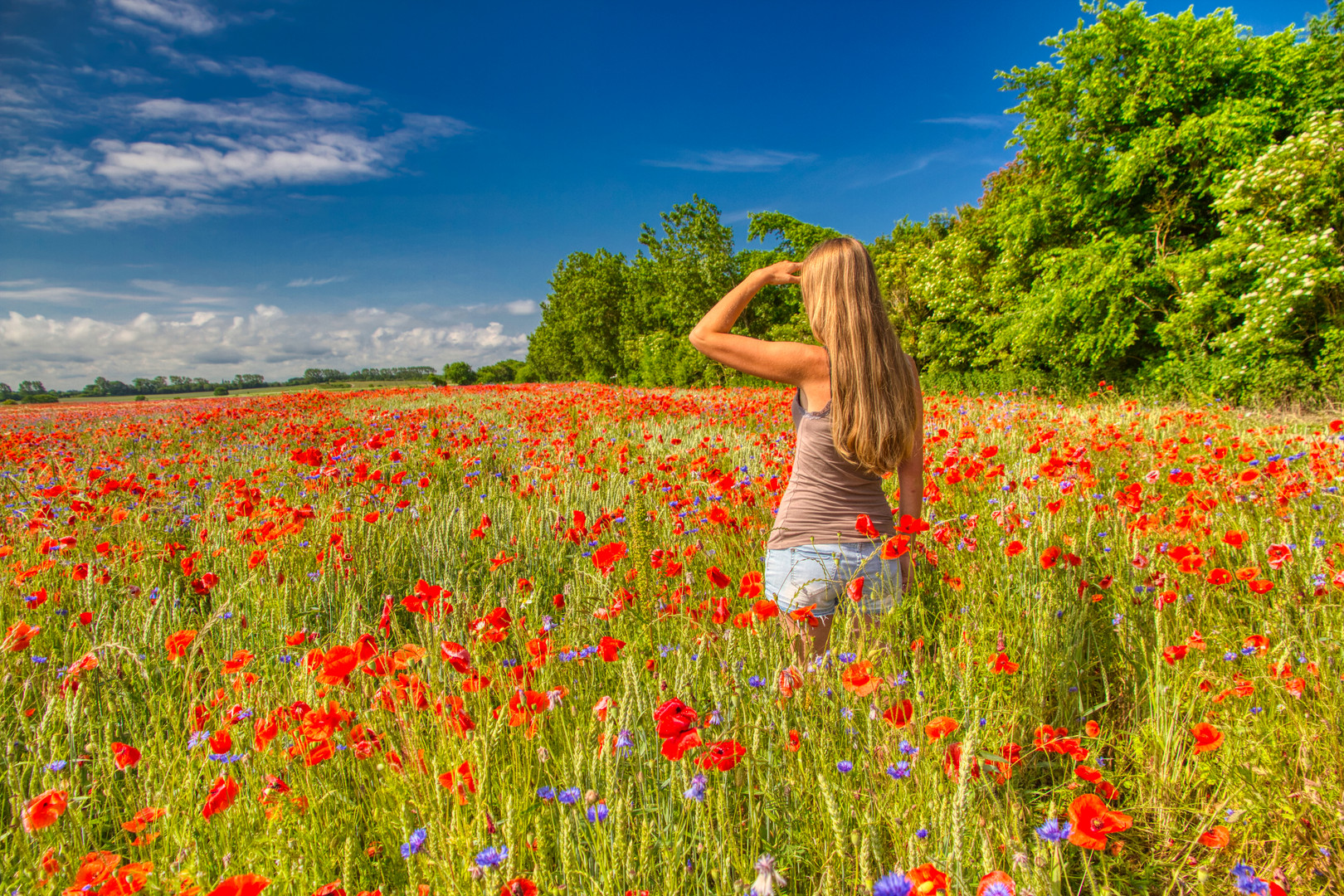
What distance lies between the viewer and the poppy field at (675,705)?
49.0 inches

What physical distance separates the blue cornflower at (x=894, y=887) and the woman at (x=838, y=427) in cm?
144

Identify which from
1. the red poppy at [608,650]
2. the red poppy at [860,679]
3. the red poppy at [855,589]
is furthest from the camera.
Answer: the red poppy at [855,589]

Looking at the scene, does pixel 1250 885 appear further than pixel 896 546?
No

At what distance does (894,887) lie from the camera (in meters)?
0.84

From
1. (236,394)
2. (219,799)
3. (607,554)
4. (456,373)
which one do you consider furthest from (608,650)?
(456,373)

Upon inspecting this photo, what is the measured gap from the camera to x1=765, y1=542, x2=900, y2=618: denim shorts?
2.30 meters

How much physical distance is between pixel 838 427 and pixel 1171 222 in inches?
717

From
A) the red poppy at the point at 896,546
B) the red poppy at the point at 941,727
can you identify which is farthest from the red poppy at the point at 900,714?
the red poppy at the point at 896,546

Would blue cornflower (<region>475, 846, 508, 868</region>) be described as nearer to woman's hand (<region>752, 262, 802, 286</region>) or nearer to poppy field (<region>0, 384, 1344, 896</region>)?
poppy field (<region>0, 384, 1344, 896</region>)

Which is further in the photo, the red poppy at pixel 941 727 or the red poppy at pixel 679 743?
the red poppy at pixel 941 727

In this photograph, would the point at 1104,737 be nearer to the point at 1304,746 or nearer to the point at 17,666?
the point at 1304,746

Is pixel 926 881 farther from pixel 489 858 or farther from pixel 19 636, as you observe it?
pixel 19 636

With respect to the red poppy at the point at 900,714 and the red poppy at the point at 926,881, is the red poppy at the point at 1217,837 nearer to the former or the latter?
the red poppy at the point at 900,714

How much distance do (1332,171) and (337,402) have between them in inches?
933
